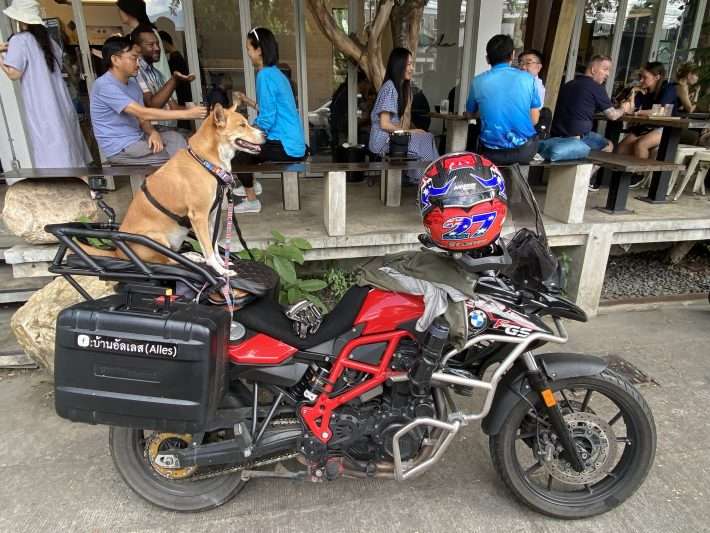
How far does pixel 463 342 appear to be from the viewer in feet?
6.04

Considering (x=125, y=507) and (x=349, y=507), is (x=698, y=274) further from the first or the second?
(x=125, y=507)

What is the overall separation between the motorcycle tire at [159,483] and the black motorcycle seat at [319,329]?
28.4 inches

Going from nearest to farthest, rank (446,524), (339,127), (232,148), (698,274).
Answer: (446,524) < (232,148) < (698,274) < (339,127)

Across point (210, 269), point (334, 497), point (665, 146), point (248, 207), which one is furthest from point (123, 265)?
point (665, 146)

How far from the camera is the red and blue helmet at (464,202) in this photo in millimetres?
1789

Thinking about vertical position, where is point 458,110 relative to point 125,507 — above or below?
above

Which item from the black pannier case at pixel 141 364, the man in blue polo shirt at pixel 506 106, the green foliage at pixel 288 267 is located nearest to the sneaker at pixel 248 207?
the green foliage at pixel 288 267

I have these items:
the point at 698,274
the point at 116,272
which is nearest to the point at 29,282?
the point at 116,272

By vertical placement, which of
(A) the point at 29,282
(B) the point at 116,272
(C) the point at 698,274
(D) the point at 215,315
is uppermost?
(B) the point at 116,272

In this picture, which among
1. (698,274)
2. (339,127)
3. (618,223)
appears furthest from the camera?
(339,127)

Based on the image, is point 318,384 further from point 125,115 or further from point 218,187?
point 125,115

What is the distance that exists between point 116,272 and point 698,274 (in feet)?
18.1

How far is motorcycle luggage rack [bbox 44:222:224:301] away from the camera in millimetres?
1725

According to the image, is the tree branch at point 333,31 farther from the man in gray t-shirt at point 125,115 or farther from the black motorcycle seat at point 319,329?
the black motorcycle seat at point 319,329
